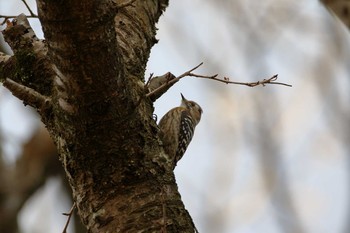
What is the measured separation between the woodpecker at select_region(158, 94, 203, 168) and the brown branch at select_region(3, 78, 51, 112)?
87.3 inches

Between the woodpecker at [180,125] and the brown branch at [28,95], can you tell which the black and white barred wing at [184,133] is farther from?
the brown branch at [28,95]

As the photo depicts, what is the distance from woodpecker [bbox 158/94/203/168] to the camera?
583 cm

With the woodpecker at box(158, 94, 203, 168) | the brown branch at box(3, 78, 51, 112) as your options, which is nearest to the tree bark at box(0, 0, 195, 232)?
the brown branch at box(3, 78, 51, 112)

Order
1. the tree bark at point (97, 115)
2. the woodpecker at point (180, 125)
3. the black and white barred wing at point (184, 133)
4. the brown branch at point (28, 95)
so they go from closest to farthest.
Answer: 1. the tree bark at point (97, 115)
2. the brown branch at point (28, 95)
3. the woodpecker at point (180, 125)
4. the black and white barred wing at point (184, 133)

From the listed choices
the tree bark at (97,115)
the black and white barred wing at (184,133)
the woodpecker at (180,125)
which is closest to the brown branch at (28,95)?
the tree bark at (97,115)

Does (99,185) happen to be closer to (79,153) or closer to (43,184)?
(79,153)

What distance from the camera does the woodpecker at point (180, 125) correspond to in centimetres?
583

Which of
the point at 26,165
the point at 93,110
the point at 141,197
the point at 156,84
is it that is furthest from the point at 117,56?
the point at 26,165

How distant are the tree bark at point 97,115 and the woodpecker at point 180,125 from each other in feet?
6.87

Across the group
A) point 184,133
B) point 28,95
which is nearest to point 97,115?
point 28,95

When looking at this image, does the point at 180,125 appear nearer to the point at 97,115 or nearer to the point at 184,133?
the point at 184,133

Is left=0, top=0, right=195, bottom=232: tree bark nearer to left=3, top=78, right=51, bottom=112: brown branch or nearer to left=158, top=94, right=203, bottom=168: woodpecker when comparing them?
left=3, top=78, right=51, bottom=112: brown branch

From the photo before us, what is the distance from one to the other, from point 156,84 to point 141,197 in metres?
1.15

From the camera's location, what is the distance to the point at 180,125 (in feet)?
21.3
